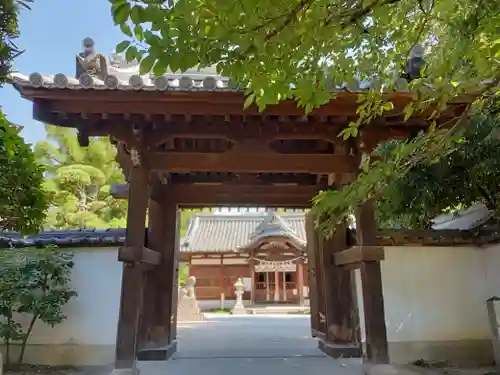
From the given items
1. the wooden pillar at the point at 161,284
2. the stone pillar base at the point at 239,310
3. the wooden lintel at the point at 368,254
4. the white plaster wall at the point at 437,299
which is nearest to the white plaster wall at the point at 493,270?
the white plaster wall at the point at 437,299

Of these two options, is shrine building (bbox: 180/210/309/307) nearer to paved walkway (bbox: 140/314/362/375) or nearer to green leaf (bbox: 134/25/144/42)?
paved walkway (bbox: 140/314/362/375)

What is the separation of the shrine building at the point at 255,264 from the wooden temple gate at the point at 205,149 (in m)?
14.7

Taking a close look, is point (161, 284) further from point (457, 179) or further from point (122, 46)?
point (122, 46)

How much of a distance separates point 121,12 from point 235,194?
4.91 m

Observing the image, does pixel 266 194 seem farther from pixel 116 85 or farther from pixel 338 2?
pixel 338 2

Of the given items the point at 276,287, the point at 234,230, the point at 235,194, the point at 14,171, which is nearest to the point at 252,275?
the point at 276,287

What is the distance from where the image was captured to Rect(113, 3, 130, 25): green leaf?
1562 millimetres

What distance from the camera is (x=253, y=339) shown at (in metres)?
8.22

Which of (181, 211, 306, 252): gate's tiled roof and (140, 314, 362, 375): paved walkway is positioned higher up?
(181, 211, 306, 252): gate's tiled roof

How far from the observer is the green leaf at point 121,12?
1.56 metres

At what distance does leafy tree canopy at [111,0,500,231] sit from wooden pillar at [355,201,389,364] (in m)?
1.81

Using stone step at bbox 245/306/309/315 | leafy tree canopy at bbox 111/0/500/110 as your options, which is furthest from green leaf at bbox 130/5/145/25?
stone step at bbox 245/306/309/315

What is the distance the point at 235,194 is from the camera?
6410 millimetres

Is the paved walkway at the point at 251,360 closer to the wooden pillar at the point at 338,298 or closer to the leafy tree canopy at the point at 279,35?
the wooden pillar at the point at 338,298
